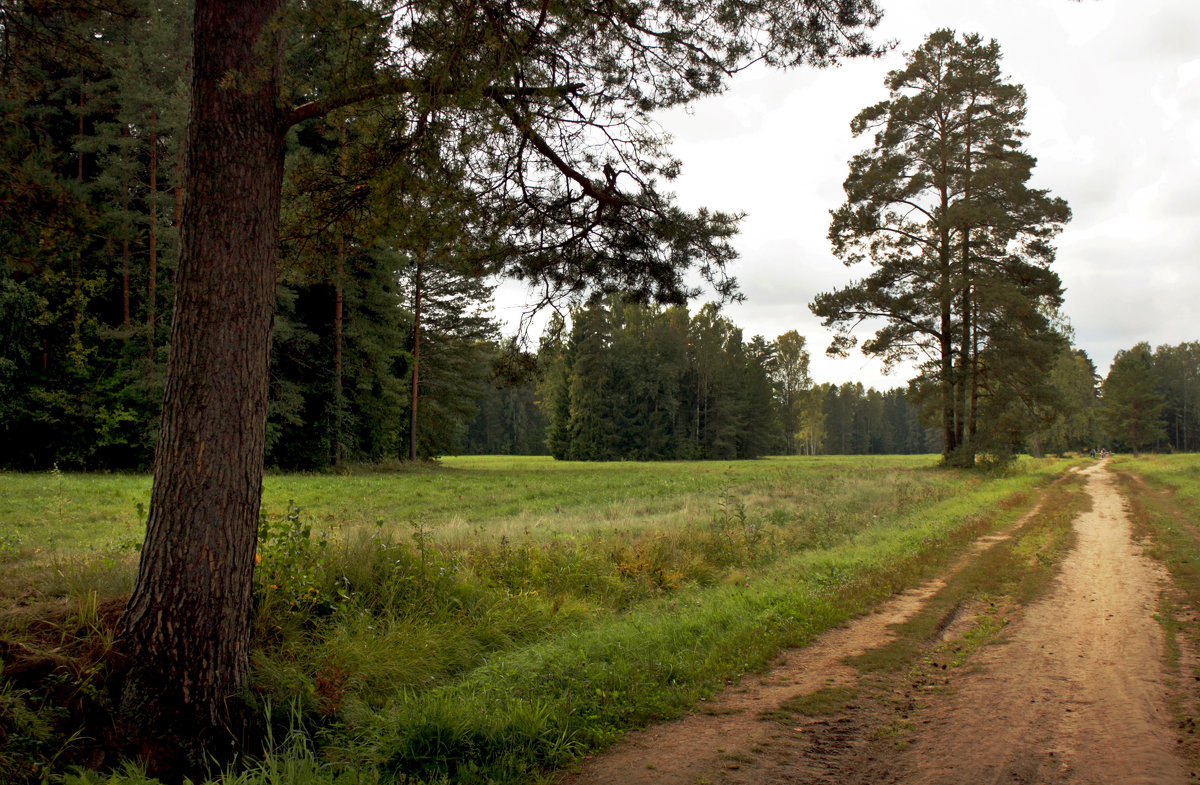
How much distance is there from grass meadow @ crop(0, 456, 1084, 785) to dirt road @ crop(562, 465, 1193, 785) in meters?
0.35

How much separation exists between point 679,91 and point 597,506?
11948mm

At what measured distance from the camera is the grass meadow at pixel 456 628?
392cm

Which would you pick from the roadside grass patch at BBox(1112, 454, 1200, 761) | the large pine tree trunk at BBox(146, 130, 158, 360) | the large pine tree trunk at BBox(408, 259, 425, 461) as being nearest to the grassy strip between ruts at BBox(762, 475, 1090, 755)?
the roadside grass patch at BBox(1112, 454, 1200, 761)

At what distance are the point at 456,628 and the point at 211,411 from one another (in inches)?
120

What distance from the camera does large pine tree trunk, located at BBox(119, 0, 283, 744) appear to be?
4.21 m

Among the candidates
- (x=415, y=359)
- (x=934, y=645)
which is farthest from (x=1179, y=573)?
(x=415, y=359)

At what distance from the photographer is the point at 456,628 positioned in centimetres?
605

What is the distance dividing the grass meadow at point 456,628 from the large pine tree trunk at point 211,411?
369 millimetres

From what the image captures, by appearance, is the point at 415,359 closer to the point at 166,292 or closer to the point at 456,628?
the point at 166,292

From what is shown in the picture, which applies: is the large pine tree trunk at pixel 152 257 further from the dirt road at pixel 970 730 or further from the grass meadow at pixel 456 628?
the dirt road at pixel 970 730

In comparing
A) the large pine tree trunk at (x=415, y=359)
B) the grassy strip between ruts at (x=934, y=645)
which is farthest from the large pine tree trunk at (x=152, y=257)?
the grassy strip between ruts at (x=934, y=645)

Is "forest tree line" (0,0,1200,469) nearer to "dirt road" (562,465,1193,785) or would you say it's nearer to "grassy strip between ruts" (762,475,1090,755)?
"dirt road" (562,465,1193,785)

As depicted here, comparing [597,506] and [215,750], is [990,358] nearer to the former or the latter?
[597,506]

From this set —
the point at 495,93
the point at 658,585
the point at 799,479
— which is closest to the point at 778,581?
the point at 658,585
